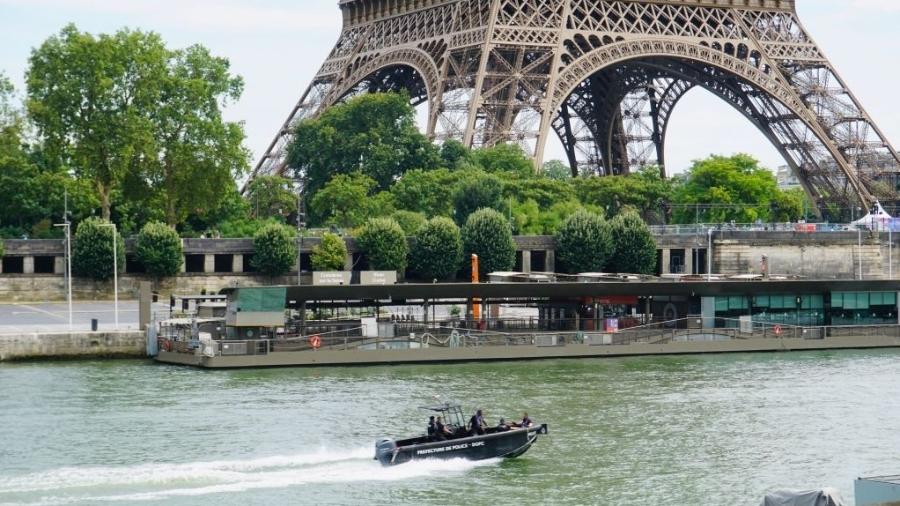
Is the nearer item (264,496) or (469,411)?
(264,496)

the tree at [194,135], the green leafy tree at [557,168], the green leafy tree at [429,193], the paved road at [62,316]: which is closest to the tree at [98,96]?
the tree at [194,135]

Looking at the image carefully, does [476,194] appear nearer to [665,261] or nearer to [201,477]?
[665,261]

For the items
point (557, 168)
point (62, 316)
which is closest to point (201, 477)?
point (62, 316)

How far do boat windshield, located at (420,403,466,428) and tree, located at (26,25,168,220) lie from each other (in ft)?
128

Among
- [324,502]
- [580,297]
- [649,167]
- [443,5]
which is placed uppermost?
[443,5]

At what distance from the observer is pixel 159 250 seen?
7581 cm

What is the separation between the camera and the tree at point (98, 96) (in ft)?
250

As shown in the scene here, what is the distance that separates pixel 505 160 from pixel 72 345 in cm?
4139

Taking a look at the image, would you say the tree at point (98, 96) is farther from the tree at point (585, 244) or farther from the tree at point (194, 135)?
the tree at point (585, 244)

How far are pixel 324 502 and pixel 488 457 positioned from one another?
5.72 meters

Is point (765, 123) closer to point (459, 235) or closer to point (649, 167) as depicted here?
point (649, 167)

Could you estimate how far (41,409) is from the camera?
42844 millimetres

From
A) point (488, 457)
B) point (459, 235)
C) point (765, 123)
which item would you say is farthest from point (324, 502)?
point (765, 123)

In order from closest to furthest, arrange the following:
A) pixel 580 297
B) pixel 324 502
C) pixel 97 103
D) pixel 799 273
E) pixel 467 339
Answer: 1. pixel 324 502
2. pixel 467 339
3. pixel 580 297
4. pixel 97 103
5. pixel 799 273
